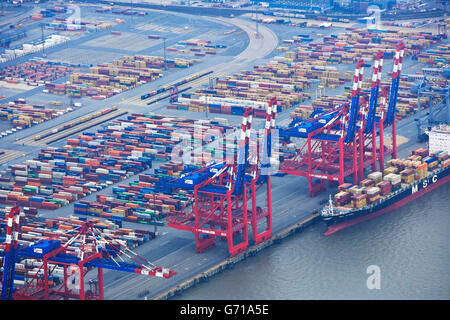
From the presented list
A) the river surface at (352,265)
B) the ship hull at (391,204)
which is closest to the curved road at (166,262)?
the river surface at (352,265)

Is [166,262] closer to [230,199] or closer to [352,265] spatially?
[230,199]

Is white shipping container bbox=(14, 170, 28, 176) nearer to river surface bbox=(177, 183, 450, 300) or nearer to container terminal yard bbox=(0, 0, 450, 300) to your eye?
container terminal yard bbox=(0, 0, 450, 300)

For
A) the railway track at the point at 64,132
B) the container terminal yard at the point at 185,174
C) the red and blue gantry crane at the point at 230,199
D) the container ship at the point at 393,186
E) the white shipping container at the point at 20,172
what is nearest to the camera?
the container terminal yard at the point at 185,174

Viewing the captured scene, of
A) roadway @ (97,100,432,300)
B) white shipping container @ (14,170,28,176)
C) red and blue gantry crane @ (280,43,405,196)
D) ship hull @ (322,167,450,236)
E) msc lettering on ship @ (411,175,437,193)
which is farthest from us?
white shipping container @ (14,170,28,176)

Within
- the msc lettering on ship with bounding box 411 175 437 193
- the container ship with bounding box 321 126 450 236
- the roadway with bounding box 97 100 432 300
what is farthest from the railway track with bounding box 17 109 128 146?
the msc lettering on ship with bounding box 411 175 437 193

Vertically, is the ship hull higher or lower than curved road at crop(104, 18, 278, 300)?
higher

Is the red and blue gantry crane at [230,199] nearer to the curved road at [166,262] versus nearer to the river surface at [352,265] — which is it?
the curved road at [166,262]

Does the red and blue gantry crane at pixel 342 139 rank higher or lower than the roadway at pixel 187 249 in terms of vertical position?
higher
